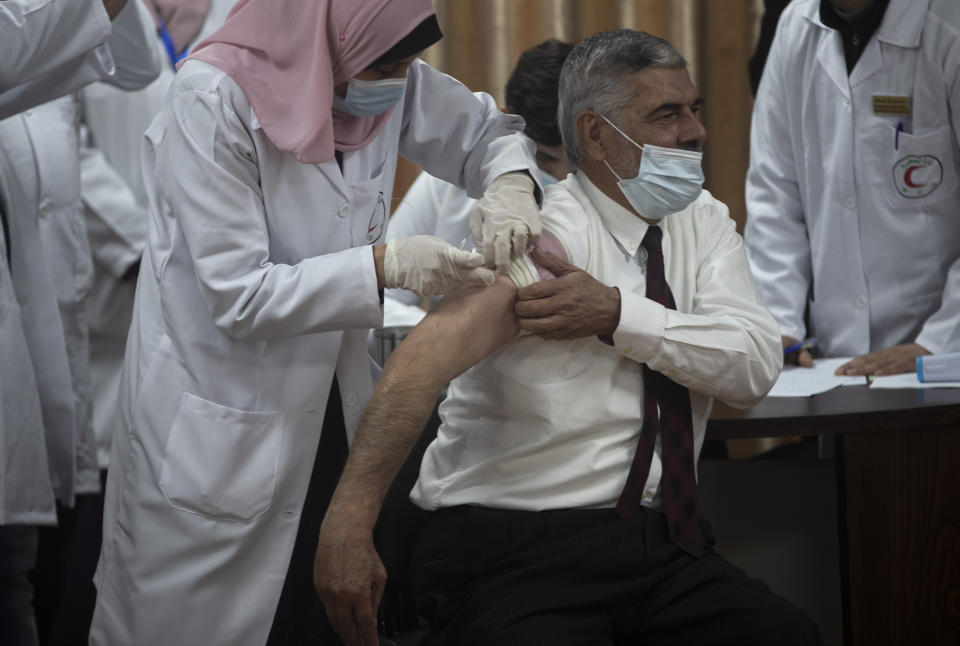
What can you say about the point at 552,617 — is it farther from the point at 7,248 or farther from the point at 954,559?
the point at 7,248

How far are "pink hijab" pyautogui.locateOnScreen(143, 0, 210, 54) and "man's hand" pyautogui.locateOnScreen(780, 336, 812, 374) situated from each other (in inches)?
81.0

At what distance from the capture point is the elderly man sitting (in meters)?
1.51

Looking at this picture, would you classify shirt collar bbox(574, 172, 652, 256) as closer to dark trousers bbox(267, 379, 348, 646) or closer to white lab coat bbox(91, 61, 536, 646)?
white lab coat bbox(91, 61, 536, 646)

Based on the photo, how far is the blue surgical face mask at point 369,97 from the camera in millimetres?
1588

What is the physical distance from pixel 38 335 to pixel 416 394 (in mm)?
1168

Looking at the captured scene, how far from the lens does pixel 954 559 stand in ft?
5.99

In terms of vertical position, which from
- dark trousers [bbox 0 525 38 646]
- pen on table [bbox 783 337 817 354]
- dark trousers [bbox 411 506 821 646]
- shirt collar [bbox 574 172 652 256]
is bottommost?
dark trousers [bbox 0 525 38 646]

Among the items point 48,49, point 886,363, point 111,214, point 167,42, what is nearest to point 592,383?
point 886,363

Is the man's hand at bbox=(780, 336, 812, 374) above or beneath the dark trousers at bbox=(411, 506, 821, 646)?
beneath

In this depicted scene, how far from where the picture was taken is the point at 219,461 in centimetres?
157

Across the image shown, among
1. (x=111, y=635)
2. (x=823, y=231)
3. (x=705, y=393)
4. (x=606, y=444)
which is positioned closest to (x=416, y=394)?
(x=606, y=444)

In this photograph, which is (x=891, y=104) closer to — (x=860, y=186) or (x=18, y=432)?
(x=860, y=186)

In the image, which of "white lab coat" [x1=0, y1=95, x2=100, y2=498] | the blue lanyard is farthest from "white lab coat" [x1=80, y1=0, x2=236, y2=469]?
"white lab coat" [x1=0, y1=95, x2=100, y2=498]

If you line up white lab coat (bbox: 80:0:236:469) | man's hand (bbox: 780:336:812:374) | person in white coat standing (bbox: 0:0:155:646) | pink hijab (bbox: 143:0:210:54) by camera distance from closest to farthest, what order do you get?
person in white coat standing (bbox: 0:0:155:646)
man's hand (bbox: 780:336:812:374)
white lab coat (bbox: 80:0:236:469)
pink hijab (bbox: 143:0:210:54)
